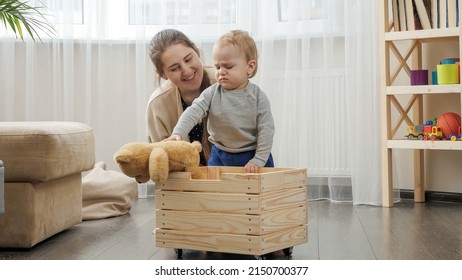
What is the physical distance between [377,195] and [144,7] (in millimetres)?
1569

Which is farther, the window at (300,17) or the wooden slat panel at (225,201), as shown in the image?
the window at (300,17)

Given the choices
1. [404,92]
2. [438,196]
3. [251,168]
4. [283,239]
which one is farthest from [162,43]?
[438,196]

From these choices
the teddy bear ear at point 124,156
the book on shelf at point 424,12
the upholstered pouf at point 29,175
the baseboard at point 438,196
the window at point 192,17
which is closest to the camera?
the teddy bear ear at point 124,156

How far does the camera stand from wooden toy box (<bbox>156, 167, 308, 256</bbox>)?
186 centimetres

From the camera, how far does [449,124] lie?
312cm

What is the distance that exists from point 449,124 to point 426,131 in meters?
0.11

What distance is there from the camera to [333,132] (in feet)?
11.3

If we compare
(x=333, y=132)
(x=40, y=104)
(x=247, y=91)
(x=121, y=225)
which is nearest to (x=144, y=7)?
(x=40, y=104)

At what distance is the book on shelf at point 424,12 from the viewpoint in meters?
3.17

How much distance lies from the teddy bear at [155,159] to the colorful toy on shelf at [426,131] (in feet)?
5.12

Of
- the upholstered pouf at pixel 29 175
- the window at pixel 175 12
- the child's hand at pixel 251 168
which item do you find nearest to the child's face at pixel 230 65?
the child's hand at pixel 251 168

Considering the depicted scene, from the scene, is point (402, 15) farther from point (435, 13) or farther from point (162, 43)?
point (162, 43)

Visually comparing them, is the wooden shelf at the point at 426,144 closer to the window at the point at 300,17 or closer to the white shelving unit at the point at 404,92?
the white shelving unit at the point at 404,92
